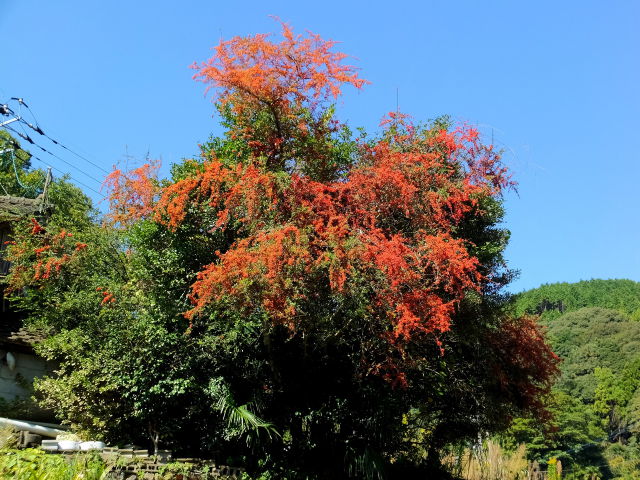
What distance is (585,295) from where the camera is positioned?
77.4m

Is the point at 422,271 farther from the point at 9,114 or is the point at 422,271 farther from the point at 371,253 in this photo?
the point at 9,114

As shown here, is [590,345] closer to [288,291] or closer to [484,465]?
[484,465]

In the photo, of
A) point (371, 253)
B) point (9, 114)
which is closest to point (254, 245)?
point (371, 253)

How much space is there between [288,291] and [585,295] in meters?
77.0

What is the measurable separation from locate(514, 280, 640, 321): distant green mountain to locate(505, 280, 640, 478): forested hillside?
8605 mm

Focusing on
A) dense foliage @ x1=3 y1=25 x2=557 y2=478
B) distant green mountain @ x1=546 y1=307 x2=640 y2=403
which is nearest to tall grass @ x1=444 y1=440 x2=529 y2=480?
dense foliage @ x1=3 y1=25 x2=557 y2=478

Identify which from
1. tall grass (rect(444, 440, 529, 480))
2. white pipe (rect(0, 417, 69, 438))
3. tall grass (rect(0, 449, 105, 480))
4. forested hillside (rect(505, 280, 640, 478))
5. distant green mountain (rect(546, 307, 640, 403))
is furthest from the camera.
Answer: distant green mountain (rect(546, 307, 640, 403))

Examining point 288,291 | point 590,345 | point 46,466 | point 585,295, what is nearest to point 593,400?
point 590,345

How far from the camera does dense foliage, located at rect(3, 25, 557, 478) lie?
9.41m

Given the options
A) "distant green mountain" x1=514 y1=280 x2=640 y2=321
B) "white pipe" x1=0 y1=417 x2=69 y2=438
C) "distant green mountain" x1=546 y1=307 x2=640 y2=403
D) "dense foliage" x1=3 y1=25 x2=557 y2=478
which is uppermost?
"distant green mountain" x1=514 y1=280 x2=640 y2=321

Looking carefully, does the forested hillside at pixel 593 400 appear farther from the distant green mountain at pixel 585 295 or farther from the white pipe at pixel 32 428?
the white pipe at pixel 32 428

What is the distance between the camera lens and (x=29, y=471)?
26.5 feet

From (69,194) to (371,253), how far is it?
53.6ft

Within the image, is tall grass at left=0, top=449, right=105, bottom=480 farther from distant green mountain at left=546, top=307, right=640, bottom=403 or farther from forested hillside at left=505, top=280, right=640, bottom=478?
distant green mountain at left=546, top=307, right=640, bottom=403
